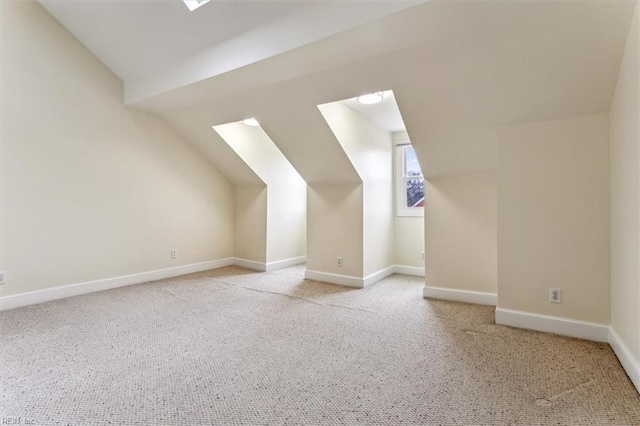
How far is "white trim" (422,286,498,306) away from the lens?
3350mm

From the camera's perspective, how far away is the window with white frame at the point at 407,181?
4.85 meters

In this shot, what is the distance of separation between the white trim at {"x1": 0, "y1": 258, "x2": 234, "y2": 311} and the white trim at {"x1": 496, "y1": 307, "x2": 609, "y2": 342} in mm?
4109

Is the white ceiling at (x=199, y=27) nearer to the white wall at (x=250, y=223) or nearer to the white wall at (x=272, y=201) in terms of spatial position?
the white wall at (x=272, y=201)

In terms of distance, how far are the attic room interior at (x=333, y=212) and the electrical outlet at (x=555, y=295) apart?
0.7 inches

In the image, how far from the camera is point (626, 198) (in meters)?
2.02

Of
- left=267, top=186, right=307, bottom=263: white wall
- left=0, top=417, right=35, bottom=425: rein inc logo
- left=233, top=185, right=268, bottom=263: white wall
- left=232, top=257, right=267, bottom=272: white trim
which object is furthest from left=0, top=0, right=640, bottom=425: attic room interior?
left=267, top=186, right=307, bottom=263: white wall

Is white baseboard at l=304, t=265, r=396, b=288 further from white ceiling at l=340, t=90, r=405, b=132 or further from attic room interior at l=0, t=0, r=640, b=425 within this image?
white ceiling at l=340, t=90, r=405, b=132

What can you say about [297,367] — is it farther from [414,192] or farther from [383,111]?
[414,192]

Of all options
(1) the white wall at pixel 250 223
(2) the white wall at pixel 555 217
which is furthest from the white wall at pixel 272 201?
(2) the white wall at pixel 555 217

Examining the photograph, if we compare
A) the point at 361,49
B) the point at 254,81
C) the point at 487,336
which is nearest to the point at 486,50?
the point at 361,49

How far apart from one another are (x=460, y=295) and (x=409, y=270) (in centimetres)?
129

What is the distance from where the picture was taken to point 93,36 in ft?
11.5

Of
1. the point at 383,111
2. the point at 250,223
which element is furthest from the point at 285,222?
the point at 383,111

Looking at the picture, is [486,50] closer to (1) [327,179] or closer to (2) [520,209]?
(2) [520,209]
